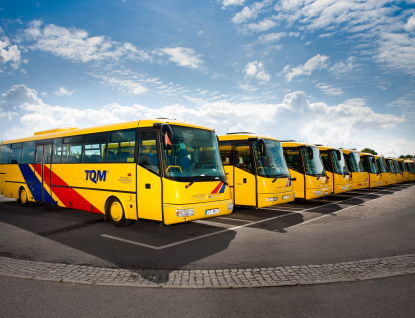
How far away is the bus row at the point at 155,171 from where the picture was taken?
8.48 m

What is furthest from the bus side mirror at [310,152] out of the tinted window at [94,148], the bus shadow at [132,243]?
the tinted window at [94,148]

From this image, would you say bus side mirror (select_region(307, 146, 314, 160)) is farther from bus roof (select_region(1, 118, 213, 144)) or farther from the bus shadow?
the bus shadow

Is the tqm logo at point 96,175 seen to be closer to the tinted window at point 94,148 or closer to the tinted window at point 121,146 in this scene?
the tinted window at point 94,148

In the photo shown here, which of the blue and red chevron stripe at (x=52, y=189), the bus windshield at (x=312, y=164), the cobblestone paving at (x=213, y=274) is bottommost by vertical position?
the cobblestone paving at (x=213, y=274)

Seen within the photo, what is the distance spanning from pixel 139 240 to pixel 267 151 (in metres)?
6.57

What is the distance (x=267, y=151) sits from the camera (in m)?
12.8

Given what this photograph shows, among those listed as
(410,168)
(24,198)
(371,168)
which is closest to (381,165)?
(371,168)

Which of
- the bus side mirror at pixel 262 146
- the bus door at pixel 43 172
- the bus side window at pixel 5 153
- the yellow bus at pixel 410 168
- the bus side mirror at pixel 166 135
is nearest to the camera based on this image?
the bus side mirror at pixel 166 135

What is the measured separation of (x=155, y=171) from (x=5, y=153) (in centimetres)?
1201

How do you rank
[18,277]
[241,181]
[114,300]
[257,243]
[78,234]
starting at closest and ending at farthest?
[114,300] → [18,277] → [257,243] → [78,234] → [241,181]

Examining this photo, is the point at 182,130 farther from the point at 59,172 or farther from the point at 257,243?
the point at 59,172

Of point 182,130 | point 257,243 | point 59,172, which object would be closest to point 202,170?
point 182,130

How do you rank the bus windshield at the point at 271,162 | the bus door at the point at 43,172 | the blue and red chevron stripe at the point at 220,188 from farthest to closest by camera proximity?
the bus door at the point at 43,172, the bus windshield at the point at 271,162, the blue and red chevron stripe at the point at 220,188

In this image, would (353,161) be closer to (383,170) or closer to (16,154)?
(383,170)
